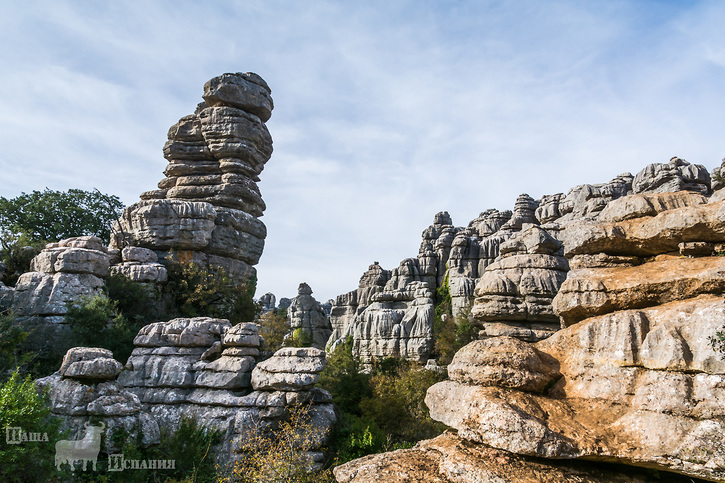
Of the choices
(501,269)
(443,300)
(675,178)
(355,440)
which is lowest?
(355,440)

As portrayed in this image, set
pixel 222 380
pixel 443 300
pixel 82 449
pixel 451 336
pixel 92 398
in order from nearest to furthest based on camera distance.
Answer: pixel 82 449, pixel 92 398, pixel 222 380, pixel 451 336, pixel 443 300

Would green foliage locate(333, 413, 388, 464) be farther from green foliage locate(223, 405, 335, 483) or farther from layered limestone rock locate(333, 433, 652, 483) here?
layered limestone rock locate(333, 433, 652, 483)

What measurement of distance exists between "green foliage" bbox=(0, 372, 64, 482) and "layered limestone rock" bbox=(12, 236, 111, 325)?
10.2 metres

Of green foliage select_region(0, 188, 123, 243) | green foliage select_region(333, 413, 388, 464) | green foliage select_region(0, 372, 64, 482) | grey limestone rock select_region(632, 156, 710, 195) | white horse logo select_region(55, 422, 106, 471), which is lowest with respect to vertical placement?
green foliage select_region(333, 413, 388, 464)

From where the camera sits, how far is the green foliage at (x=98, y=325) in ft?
54.1

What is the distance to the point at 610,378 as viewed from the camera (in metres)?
6.00

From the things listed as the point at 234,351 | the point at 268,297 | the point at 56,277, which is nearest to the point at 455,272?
the point at 234,351

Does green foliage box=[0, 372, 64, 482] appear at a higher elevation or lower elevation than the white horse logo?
higher

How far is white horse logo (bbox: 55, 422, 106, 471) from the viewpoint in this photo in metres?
8.95

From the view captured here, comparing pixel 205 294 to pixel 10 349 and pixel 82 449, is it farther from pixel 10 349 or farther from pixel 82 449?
pixel 82 449

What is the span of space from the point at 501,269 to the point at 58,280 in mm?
18225

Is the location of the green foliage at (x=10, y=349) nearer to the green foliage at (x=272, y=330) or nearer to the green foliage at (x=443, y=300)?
the green foliage at (x=272, y=330)

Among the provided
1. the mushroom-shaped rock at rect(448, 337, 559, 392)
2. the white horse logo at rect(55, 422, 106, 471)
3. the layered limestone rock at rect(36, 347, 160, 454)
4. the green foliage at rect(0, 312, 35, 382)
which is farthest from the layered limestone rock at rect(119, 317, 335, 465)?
the mushroom-shaped rock at rect(448, 337, 559, 392)

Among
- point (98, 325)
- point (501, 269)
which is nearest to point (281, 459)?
point (98, 325)
